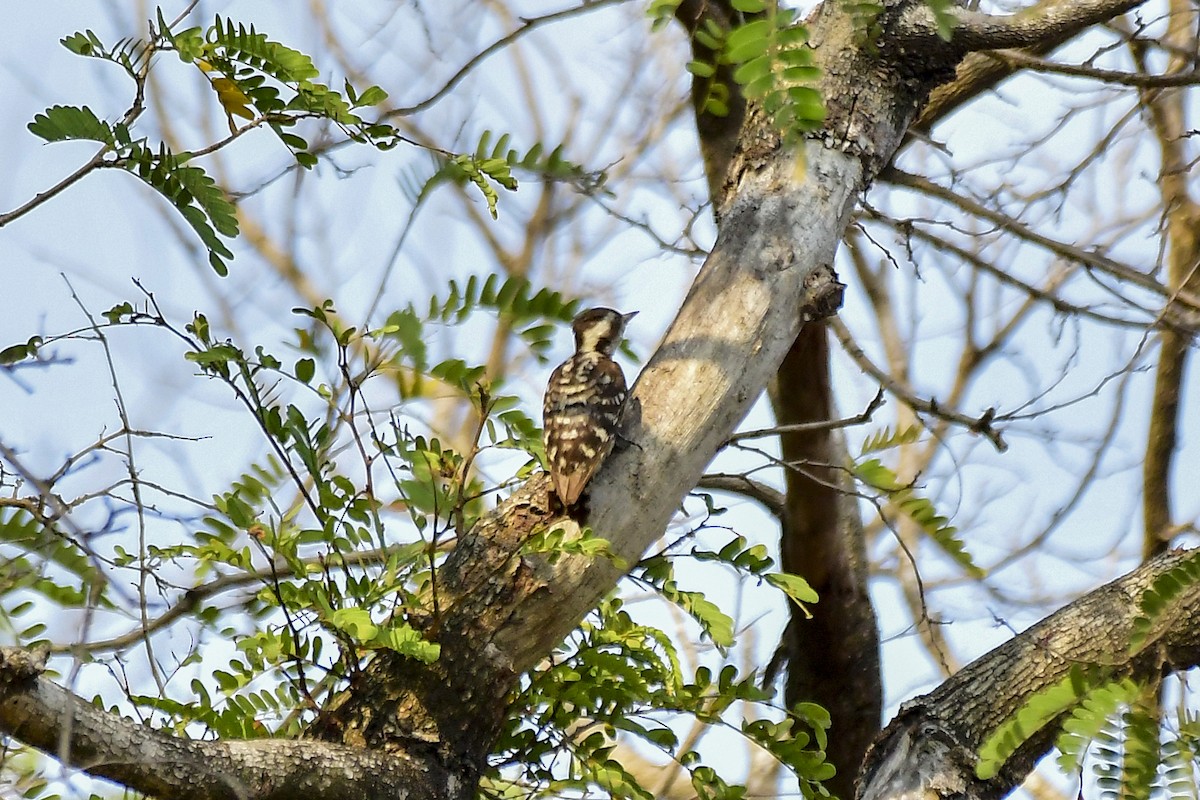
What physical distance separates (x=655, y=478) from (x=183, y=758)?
1310 mm

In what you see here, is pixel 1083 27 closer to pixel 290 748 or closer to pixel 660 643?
pixel 660 643

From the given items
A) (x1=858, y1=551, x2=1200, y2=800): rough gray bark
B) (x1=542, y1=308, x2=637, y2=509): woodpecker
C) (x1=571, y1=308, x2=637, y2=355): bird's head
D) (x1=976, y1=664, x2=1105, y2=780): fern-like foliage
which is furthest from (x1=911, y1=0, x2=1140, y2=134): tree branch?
(x1=976, y1=664, x2=1105, y2=780): fern-like foliage

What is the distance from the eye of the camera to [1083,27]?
3650 millimetres

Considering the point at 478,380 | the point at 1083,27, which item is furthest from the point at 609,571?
the point at 1083,27

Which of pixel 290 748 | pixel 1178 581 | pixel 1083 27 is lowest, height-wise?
pixel 290 748

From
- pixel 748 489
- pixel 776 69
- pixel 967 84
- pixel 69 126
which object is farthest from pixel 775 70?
pixel 967 84

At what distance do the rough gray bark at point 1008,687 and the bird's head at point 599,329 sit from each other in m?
2.04

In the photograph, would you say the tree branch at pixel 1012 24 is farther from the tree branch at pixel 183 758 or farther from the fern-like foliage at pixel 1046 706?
the tree branch at pixel 183 758

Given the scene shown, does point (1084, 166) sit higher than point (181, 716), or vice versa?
point (1084, 166)

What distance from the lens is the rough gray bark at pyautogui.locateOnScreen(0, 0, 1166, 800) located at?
2604 mm

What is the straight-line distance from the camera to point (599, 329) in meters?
4.85

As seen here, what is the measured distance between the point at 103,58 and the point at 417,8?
3.23m

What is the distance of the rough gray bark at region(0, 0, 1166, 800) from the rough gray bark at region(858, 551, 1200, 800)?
0.02 metres

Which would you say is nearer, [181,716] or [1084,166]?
[181,716]
